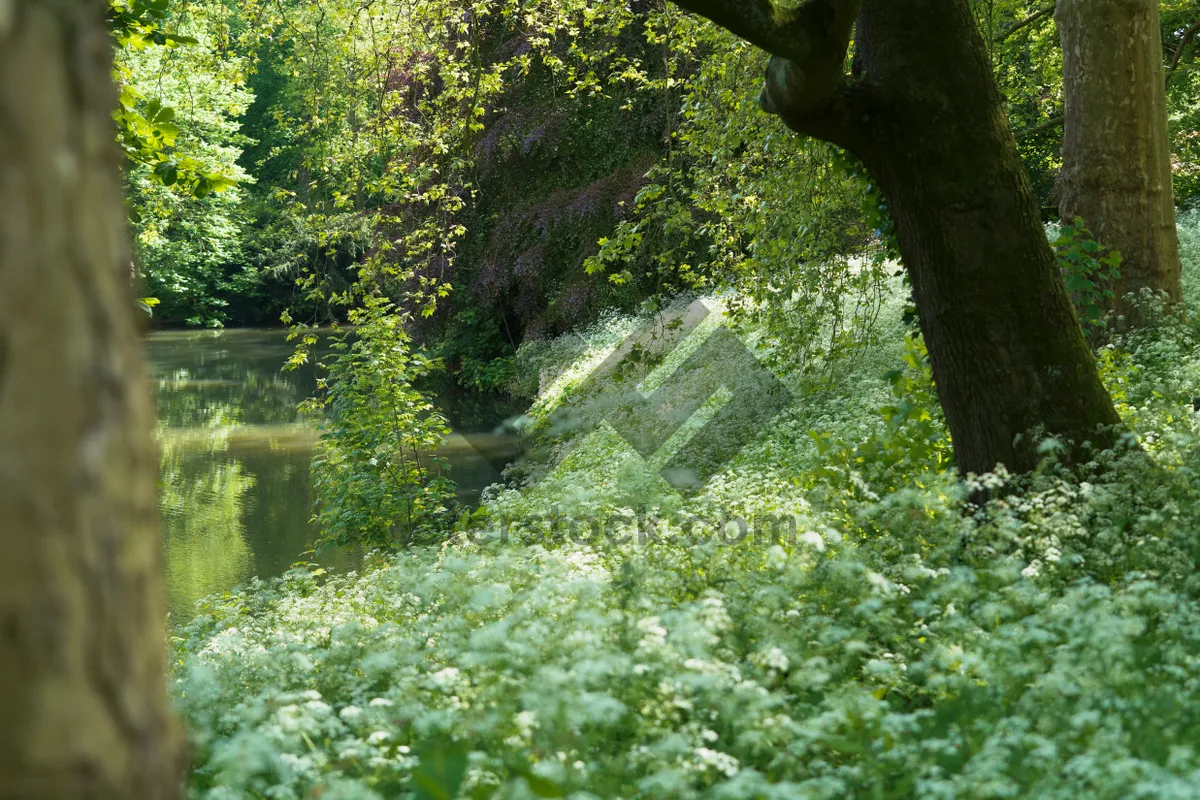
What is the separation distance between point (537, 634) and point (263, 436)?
16685 millimetres

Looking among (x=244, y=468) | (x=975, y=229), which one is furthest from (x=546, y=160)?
(x=975, y=229)

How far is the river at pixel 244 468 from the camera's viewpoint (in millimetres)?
11266

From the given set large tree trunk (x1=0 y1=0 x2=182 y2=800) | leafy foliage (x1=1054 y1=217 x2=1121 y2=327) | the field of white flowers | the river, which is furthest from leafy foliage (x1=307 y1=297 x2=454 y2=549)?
large tree trunk (x1=0 y1=0 x2=182 y2=800)

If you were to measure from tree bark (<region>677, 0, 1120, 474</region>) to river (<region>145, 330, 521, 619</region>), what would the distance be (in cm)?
674

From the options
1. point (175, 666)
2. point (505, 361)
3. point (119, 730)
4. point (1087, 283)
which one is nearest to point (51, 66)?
point (119, 730)

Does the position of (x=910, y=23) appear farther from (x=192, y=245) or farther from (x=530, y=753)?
(x=192, y=245)

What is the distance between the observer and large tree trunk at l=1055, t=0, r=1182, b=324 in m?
8.32

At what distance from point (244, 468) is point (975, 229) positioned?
43.4 ft

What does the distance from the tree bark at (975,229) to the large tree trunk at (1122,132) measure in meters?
3.71

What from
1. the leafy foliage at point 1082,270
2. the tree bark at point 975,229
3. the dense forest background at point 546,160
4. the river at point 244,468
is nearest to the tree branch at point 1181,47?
the dense forest background at point 546,160

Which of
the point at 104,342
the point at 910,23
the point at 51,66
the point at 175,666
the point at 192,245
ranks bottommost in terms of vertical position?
the point at 175,666

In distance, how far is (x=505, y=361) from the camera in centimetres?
2150

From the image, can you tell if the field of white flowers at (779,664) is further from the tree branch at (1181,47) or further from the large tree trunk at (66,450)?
the tree branch at (1181,47)

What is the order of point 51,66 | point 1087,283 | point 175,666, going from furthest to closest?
point 1087,283
point 175,666
point 51,66
